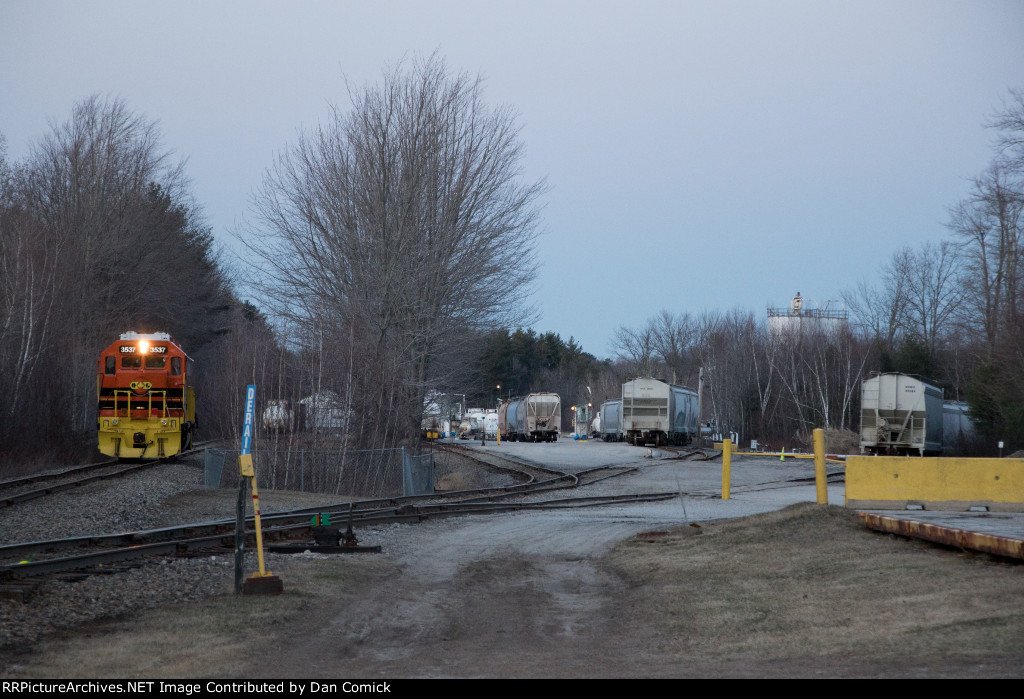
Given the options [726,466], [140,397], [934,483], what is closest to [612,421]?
[140,397]

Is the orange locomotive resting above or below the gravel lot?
above

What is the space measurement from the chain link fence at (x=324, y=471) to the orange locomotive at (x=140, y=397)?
3.62 metres

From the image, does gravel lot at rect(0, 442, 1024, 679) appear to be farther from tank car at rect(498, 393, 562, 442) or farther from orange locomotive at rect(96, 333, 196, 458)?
tank car at rect(498, 393, 562, 442)

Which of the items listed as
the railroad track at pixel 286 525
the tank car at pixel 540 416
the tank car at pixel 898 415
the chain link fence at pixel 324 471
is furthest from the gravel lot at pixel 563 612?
the tank car at pixel 540 416

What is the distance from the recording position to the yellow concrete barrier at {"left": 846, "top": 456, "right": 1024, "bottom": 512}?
48.1 feet

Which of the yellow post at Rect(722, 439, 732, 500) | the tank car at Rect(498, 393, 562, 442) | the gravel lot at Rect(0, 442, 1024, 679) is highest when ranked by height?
the tank car at Rect(498, 393, 562, 442)

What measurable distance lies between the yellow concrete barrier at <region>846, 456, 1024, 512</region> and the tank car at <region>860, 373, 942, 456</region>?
93.2 feet

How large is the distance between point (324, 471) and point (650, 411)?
98.0ft

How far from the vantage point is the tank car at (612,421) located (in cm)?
6438

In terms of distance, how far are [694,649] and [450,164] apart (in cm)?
2849

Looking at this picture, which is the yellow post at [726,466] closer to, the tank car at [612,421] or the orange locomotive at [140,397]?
the orange locomotive at [140,397]

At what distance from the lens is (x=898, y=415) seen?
42.1m

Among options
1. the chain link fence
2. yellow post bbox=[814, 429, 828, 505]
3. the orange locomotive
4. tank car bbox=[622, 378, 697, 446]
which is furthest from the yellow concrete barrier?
tank car bbox=[622, 378, 697, 446]
